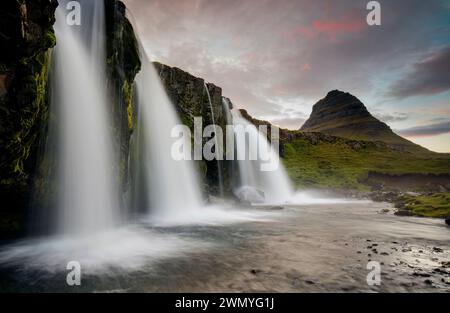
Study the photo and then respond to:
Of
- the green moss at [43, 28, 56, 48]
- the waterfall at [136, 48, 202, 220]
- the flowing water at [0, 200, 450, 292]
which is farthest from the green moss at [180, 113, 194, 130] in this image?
the green moss at [43, 28, 56, 48]

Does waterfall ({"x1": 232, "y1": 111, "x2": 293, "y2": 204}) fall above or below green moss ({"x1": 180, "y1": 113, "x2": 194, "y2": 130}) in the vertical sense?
below

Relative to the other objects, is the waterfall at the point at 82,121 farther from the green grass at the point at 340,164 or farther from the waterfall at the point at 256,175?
the green grass at the point at 340,164

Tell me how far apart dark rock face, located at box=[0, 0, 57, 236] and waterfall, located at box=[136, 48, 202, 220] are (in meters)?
13.7

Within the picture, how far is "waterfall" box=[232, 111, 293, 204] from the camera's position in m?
50.2

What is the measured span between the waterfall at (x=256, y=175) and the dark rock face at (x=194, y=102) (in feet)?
23.8

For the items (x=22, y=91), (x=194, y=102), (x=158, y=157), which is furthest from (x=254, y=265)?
(x=194, y=102)

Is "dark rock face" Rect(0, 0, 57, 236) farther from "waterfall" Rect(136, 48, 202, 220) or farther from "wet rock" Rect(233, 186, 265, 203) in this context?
"wet rock" Rect(233, 186, 265, 203)

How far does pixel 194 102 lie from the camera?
130 ft

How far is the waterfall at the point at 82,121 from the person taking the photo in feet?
48.8

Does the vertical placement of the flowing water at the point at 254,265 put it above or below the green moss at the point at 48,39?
below

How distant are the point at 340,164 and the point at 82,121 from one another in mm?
105736

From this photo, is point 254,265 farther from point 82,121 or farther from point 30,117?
point 82,121

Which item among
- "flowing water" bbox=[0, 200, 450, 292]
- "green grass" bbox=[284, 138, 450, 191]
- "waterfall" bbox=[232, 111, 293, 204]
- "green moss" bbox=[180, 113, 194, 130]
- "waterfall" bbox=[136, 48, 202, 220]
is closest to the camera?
"flowing water" bbox=[0, 200, 450, 292]

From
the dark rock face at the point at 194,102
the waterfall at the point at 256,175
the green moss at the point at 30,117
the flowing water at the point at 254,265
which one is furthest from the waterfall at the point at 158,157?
the waterfall at the point at 256,175
